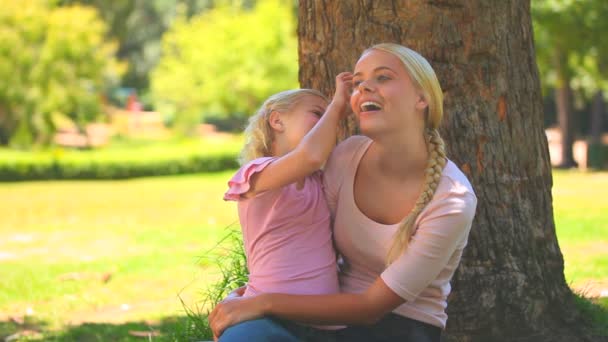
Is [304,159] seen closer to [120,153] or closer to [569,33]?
[569,33]

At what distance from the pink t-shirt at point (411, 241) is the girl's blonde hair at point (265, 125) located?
26 centimetres

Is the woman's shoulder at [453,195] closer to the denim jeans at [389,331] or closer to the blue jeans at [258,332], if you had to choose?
the denim jeans at [389,331]

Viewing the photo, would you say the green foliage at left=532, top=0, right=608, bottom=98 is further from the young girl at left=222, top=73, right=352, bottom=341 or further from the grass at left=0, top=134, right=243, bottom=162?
the young girl at left=222, top=73, right=352, bottom=341

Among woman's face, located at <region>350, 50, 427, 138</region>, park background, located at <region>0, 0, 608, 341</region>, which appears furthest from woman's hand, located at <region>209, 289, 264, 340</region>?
park background, located at <region>0, 0, 608, 341</region>

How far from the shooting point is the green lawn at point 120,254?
21.5 feet

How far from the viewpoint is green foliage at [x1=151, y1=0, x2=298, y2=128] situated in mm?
33909

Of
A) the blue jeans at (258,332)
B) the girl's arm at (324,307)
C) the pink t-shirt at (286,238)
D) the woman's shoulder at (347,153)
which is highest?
the woman's shoulder at (347,153)

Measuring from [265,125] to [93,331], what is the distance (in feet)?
10.3

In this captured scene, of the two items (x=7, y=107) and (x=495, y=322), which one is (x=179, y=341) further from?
(x=7, y=107)

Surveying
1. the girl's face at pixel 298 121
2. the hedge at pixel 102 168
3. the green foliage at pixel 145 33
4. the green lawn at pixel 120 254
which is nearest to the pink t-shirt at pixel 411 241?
the girl's face at pixel 298 121

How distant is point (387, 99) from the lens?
9.97 ft

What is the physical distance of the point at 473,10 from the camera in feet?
13.9

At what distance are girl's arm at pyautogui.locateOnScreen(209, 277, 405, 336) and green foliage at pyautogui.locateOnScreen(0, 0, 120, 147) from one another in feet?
83.6

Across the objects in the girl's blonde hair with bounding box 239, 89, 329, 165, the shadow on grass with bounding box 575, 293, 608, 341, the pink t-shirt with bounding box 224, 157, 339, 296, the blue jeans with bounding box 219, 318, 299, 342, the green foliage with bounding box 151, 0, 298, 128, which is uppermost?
the girl's blonde hair with bounding box 239, 89, 329, 165
